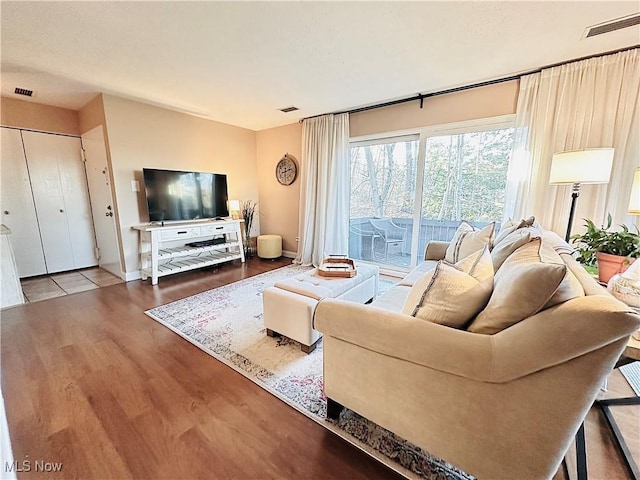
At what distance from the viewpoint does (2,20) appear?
1.80m

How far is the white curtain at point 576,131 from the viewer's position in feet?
7.35

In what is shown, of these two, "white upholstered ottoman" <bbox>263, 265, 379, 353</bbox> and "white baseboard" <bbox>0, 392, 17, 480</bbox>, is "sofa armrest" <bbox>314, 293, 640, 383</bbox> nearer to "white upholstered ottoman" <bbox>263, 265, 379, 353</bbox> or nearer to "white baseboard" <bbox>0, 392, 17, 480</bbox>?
"white upholstered ottoman" <bbox>263, 265, 379, 353</bbox>

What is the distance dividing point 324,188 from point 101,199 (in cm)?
334

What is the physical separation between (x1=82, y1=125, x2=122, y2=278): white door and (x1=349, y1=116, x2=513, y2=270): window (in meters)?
3.51

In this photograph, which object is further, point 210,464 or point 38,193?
point 38,193

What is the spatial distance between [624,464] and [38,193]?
6.21m

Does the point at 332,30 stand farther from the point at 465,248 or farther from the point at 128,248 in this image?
the point at 128,248

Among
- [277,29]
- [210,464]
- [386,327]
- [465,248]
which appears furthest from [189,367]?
[277,29]

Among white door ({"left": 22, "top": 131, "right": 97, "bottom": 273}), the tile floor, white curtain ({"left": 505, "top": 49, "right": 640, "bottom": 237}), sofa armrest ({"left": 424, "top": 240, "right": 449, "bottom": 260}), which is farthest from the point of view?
white door ({"left": 22, "top": 131, "right": 97, "bottom": 273})

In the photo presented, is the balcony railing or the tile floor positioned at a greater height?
the balcony railing

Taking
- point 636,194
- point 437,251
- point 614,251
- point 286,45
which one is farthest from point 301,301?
point 636,194

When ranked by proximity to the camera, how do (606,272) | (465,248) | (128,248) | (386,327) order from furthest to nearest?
(128,248) → (465,248) → (606,272) → (386,327)

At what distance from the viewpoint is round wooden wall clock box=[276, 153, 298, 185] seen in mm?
4648

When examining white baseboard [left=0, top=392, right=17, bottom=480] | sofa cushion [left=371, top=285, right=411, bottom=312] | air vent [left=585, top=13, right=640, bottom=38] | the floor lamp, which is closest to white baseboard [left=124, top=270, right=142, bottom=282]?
white baseboard [left=0, top=392, right=17, bottom=480]
